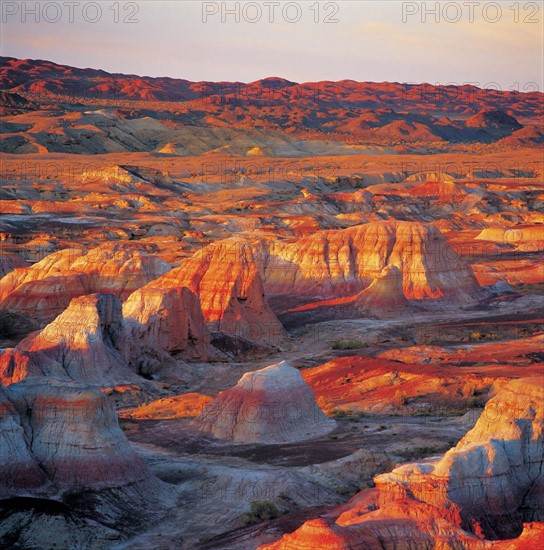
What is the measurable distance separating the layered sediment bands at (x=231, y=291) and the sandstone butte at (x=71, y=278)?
2093 millimetres

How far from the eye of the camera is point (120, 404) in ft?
152

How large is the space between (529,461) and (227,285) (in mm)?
36048

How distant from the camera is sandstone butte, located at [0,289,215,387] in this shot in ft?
148

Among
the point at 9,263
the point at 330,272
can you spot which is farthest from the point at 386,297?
the point at 9,263

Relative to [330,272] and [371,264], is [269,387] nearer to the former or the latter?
[371,264]

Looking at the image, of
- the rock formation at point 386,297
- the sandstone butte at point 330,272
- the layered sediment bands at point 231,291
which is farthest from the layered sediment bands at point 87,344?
the rock formation at point 386,297

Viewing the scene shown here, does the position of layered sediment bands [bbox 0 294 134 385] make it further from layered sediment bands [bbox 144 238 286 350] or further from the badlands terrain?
layered sediment bands [bbox 144 238 286 350]

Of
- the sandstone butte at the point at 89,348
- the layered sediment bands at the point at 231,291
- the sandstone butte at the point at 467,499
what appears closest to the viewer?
the sandstone butte at the point at 467,499

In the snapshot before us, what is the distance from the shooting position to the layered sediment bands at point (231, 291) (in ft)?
206

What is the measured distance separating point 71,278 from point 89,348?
16.3 meters

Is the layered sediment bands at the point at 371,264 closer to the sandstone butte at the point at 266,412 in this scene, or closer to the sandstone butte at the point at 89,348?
the sandstone butte at the point at 89,348

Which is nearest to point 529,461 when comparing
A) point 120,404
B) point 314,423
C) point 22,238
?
point 314,423

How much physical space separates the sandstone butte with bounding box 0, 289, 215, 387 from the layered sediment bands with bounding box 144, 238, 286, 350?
837 cm

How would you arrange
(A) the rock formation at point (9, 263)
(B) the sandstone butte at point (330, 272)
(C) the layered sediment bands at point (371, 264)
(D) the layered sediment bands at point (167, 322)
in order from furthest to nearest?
(C) the layered sediment bands at point (371, 264)
(A) the rock formation at point (9, 263)
(B) the sandstone butte at point (330, 272)
(D) the layered sediment bands at point (167, 322)
